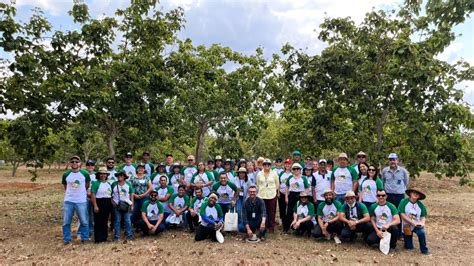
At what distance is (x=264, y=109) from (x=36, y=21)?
12.2 m

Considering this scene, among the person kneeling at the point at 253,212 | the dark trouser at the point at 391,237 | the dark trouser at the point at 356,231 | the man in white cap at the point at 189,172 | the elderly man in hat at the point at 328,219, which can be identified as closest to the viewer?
the dark trouser at the point at 391,237

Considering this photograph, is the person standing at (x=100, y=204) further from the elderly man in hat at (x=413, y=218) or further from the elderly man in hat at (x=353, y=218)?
the elderly man in hat at (x=413, y=218)

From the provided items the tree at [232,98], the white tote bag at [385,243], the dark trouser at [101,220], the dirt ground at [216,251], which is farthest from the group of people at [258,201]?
the tree at [232,98]

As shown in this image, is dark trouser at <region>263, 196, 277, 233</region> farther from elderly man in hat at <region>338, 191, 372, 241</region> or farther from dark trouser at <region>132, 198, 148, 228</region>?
dark trouser at <region>132, 198, 148, 228</region>

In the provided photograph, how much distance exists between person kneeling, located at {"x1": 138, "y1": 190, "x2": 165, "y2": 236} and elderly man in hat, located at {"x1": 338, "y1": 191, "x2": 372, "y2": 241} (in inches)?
168

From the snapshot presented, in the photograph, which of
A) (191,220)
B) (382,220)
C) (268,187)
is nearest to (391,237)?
(382,220)

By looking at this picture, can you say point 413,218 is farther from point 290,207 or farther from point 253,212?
point 253,212

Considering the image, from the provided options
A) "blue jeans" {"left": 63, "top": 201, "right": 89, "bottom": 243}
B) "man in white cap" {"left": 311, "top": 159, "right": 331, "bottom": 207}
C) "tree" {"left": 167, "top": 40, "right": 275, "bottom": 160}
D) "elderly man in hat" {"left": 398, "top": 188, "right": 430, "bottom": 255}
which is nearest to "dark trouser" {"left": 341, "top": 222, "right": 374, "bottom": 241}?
"elderly man in hat" {"left": 398, "top": 188, "right": 430, "bottom": 255}

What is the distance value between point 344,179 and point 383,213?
1229mm

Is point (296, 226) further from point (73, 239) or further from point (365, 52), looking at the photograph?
point (365, 52)

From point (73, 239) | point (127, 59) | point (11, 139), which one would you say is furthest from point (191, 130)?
point (73, 239)

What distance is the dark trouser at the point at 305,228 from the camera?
9258mm

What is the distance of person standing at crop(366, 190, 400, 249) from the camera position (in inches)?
324

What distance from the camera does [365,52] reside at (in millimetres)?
13023
